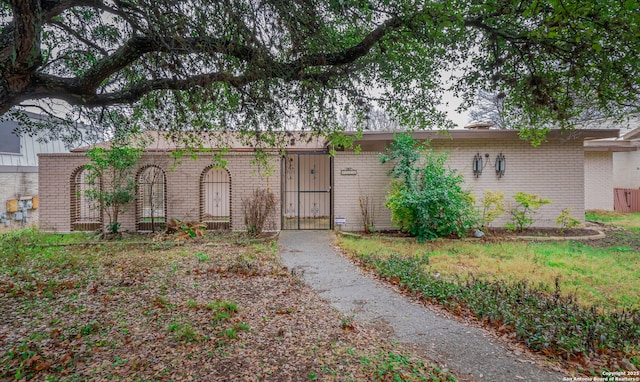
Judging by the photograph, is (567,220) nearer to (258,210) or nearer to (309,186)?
(309,186)

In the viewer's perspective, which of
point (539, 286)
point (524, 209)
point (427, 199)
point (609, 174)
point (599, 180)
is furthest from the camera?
point (599, 180)

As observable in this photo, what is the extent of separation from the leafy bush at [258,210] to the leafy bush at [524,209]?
723 centimetres

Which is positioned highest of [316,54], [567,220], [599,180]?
[316,54]

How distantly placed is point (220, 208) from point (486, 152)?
10.4 m

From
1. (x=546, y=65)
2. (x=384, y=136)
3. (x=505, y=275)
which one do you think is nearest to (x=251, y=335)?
(x=505, y=275)

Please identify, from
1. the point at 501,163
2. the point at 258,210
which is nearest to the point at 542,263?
the point at 501,163

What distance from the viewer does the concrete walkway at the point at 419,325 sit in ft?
9.13

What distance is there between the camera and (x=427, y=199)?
7762 millimetres

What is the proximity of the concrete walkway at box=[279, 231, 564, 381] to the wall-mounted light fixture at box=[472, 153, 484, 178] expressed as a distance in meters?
5.95

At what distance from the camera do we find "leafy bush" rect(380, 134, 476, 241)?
785 cm

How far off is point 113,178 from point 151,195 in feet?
3.71

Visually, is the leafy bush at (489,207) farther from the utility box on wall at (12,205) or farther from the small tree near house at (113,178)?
the utility box on wall at (12,205)

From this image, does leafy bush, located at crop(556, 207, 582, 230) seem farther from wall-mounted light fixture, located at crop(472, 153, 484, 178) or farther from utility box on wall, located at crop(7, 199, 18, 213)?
utility box on wall, located at crop(7, 199, 18, 213)

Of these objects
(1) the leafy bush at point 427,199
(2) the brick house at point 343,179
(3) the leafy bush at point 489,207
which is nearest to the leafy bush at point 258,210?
(2) the brick house at point 343,179
